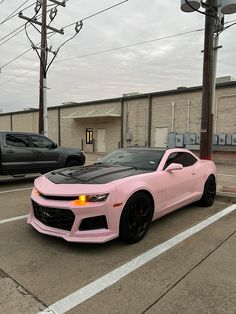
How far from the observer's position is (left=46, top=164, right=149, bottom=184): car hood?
440 centimetres

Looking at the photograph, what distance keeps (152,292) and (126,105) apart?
66.8ft

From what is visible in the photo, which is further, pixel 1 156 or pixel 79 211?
pixel 1 156

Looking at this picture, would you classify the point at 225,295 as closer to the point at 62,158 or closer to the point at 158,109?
the point at 62,158

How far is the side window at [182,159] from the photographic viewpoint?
5.67 m

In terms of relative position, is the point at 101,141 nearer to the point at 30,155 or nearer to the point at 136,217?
the point at 30,155

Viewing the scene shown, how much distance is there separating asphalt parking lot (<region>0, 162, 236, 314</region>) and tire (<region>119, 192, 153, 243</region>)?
0.46ft

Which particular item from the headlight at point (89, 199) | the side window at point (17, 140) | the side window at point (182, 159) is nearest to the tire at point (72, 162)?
the side window at point (17, 140)

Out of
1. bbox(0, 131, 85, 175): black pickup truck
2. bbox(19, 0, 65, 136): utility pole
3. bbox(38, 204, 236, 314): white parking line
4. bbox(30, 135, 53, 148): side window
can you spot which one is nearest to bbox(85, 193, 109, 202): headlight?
bbox(38, 204, 236, 314): white parking line

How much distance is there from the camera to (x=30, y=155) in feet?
32.4

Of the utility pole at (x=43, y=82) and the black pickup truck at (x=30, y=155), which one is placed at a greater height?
the utility pole at (x=43, y=82)

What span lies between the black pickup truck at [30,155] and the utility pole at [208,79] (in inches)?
185

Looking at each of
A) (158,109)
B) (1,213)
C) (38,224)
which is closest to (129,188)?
(38,224)

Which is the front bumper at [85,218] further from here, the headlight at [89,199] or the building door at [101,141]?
the building door at [101,141]

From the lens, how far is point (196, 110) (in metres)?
18.5
